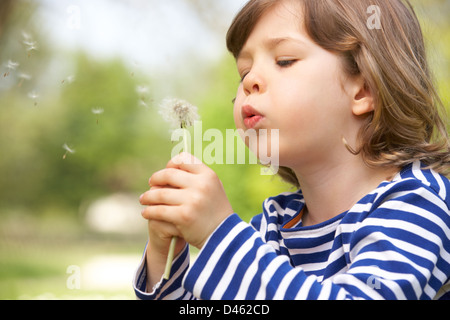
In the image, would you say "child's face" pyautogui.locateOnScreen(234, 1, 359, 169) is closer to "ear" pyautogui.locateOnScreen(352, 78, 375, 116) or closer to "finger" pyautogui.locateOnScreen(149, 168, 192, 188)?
"ear" pyautogui.locateOnScreen(352, 78, 375, 116)

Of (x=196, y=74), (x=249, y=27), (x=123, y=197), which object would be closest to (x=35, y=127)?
(x=123, y=197)

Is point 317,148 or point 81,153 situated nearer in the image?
point 317,148

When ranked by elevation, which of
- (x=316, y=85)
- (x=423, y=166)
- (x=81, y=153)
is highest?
(x=81, y=153)

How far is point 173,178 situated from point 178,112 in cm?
14

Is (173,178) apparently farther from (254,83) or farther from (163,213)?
(254,83)

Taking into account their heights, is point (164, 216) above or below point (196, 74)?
below

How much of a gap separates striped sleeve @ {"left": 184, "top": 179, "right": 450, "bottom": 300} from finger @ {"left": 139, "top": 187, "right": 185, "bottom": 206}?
0.07 meters

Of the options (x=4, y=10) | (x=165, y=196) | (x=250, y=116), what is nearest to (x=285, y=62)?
(x=250, y=116)

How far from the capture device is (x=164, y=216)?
687mm

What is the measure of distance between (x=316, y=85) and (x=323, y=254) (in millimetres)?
301

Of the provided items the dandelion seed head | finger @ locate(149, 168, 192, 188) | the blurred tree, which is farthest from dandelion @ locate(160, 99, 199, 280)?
the blurred tree

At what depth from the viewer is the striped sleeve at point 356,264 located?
630 mm
